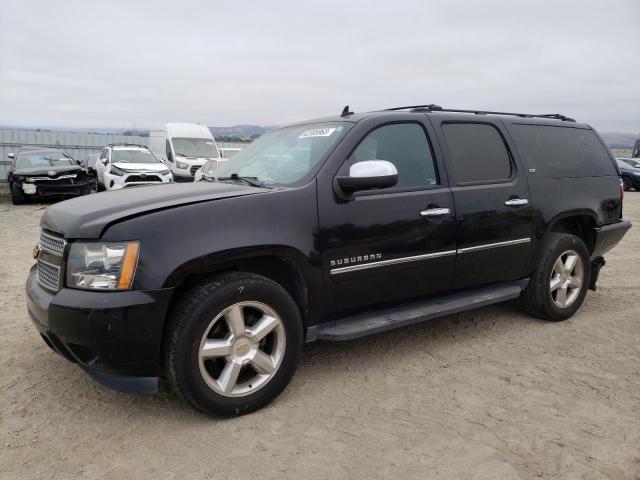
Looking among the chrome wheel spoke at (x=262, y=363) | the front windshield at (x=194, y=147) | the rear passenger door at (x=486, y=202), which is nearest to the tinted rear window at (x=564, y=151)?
the rear passenger door at (x=486, y=202)

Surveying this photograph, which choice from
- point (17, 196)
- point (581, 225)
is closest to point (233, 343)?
point (581, 225)

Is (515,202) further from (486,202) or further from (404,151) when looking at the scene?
(404,151)

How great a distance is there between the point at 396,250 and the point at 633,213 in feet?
42.0

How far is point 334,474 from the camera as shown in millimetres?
2330

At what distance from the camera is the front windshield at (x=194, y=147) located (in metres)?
17.1

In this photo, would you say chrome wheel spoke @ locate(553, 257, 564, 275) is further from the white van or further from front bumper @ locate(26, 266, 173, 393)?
the white van

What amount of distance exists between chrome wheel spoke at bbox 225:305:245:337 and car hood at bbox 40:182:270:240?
2.06ft

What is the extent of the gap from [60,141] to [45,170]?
10878 mm

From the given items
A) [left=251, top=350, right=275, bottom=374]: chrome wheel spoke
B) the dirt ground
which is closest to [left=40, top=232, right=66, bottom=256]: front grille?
the dirt ground

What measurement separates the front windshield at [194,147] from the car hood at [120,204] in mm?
14326

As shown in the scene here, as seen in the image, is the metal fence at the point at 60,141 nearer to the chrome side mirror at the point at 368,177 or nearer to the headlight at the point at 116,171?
the headlight at the point at 116,171

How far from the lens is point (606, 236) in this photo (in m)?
4.64

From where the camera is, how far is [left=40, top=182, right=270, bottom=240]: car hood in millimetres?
2594

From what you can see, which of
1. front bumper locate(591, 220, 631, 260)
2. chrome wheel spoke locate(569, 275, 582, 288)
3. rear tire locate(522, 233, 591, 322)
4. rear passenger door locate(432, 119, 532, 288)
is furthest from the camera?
front bumper locate(591, 220, 631, 260)
